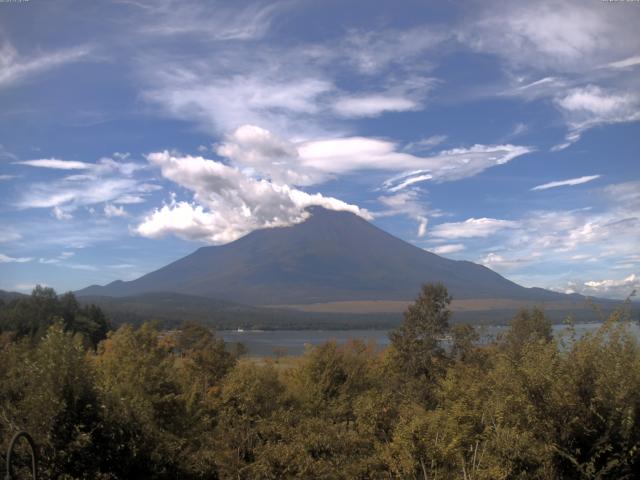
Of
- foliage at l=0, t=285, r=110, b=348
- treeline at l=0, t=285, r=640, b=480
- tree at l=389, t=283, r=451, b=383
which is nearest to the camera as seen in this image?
treeline at l=0, t=285, r=640, b=480

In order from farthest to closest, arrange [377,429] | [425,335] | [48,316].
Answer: [48,316], [425,335], [377,429]

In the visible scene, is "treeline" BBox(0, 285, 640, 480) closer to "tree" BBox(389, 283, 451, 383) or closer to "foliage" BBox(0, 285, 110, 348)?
"tree" BBox(389, 283, 451, 383)

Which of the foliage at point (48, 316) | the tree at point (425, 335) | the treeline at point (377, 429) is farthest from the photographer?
the foliage at point (48, 316)

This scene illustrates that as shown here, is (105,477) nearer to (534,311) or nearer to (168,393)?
(168,393)

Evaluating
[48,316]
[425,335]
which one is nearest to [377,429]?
[425,335]

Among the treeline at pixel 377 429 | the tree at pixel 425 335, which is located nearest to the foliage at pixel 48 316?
the tree at pixel 425 335

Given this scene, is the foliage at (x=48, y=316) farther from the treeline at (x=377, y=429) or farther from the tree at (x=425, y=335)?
the treeline at (x=377, y=429)

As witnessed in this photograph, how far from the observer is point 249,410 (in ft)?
62.7

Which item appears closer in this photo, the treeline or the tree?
the treeline

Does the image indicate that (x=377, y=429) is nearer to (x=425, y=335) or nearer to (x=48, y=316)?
(x=425, y=335)

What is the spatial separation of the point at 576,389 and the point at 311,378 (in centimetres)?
1748

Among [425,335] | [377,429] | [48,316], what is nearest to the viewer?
[377,429]

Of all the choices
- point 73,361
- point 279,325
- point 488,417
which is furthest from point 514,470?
point 279,325

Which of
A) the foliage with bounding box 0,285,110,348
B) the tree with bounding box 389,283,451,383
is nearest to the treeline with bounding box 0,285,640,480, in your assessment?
the tree with bounding box 389,283,451,383
